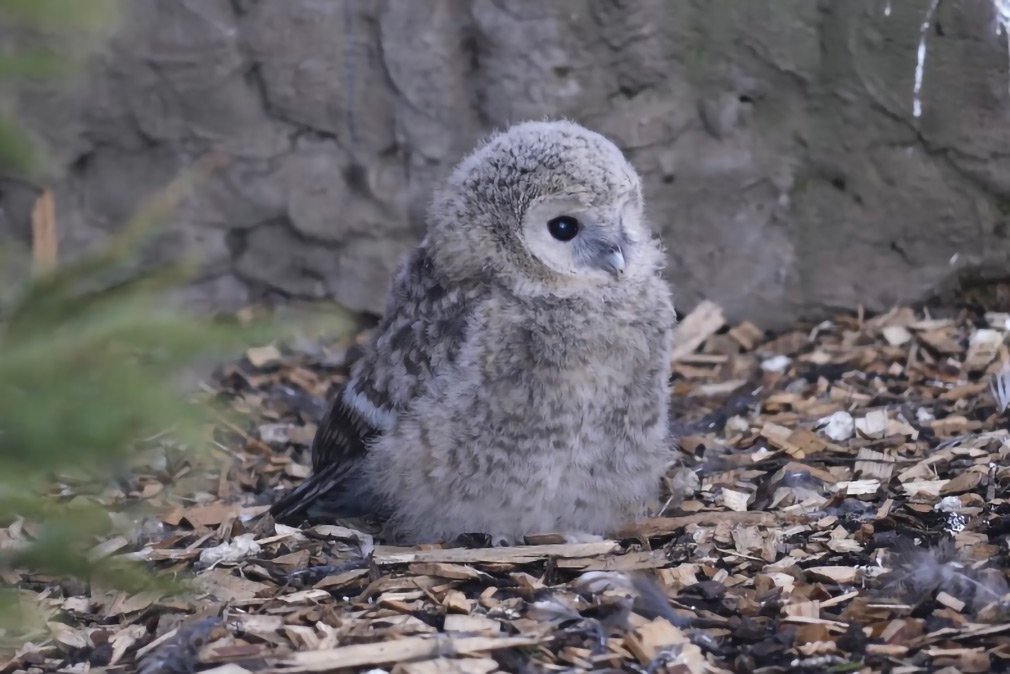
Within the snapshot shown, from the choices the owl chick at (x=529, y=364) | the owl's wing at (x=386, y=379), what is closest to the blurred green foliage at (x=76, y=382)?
the owl chick at (x=529, y=364)

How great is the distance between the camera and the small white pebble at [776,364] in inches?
219

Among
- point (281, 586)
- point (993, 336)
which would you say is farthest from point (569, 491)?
point (993, 336)

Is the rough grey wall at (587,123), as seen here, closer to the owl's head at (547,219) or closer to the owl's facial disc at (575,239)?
the owl's head at (547,219)

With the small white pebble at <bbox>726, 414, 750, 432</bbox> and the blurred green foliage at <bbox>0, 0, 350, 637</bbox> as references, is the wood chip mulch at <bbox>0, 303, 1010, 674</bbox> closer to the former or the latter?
the small white pebble at <bbox>726, 414, 750, 432</bbox>

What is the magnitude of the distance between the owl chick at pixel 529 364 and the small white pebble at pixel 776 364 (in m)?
1.55

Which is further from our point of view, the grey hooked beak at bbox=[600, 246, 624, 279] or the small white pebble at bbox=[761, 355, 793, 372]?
the small white pebble at bbox=[761, 355, 793, 372]

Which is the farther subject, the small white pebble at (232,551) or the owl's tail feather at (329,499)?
the owl's tail feather at (329,499)

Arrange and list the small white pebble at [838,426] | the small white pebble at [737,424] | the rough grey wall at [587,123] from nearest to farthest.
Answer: the small white pebble at [838,426] → the small white pebble at [737,424] → the rough grey wall at [587,123]

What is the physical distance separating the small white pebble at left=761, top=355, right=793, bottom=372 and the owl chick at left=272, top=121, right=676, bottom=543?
155 cm

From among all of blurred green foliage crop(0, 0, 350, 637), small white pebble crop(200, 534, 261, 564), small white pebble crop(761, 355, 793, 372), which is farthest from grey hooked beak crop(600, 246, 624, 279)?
blurred green foliage crop(0, 0, 350, 637)

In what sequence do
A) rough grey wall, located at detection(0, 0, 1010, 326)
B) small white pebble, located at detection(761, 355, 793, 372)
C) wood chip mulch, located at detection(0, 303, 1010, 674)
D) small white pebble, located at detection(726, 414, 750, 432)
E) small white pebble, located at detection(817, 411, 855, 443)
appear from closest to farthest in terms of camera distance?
wood chip mulch, located at detection(0, 303, 1010, 674) → small white pebble, located at detection(817, 411, 855, 443) → small white pebble, located at detection(726, 414, 750, 432) → small white pebble, located at detection(761, 355, 793, 372) → rough grey wall, located at detection(0, 0, 1010, 326)

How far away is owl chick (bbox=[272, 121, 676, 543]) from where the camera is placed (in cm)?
384

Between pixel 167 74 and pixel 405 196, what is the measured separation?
1377mm

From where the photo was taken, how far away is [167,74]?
5988 mm
